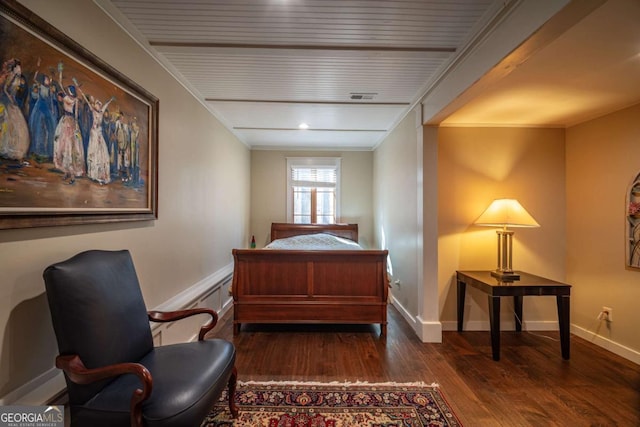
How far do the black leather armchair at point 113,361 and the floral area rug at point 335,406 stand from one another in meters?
0.51

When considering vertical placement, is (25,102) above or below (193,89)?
below

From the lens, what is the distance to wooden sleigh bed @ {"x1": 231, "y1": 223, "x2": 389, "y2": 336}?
286cm

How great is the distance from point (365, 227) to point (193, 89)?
357cm

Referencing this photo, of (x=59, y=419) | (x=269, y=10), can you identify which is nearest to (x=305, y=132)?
(x=269, y=10)

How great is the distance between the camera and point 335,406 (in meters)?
1.80

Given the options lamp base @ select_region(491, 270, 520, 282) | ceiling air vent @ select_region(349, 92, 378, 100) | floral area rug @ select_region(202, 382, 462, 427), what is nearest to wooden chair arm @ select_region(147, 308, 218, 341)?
floral area rug @ select_region(202, 382, 462, 427)

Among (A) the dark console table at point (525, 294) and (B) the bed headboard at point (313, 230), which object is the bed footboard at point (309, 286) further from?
(B) the bed headboard at point (313, 230)

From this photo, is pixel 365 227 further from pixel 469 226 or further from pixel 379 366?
pixel 379 366

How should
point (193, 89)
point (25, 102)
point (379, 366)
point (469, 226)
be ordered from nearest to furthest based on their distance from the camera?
1. point (25, 102)
2. point (379, 366)
3. point (193, 89)
4. point (469, 226)

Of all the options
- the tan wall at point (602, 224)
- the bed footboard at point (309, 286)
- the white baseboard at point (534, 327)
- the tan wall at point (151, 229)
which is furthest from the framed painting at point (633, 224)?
the tan wall at point (151, 229)

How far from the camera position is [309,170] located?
17.1 ft

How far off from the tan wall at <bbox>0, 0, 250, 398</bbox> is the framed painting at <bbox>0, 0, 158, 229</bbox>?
0.08 m

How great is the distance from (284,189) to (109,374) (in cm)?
419

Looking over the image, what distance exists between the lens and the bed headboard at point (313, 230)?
499cm
